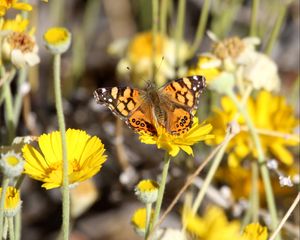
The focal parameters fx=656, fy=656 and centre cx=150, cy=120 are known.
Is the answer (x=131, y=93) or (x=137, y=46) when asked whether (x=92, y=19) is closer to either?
(x=137, y=46)

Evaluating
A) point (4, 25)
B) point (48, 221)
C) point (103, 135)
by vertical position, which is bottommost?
point (48, 221)

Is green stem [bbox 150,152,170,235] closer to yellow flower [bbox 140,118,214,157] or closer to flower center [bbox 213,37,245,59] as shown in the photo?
yellow flower [bbox 140,118,214,157]

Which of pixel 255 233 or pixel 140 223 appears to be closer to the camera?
pixel 255 233

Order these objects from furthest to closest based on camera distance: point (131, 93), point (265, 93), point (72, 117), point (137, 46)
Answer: point (72, 117) → point (137, 46) → point (265, 93) → point (131, 93)

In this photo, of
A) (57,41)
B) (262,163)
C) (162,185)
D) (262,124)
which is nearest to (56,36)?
(57,41)

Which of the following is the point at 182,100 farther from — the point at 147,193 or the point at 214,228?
the point at 214,228

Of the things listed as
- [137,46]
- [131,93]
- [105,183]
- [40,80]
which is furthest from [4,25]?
[40,80]
